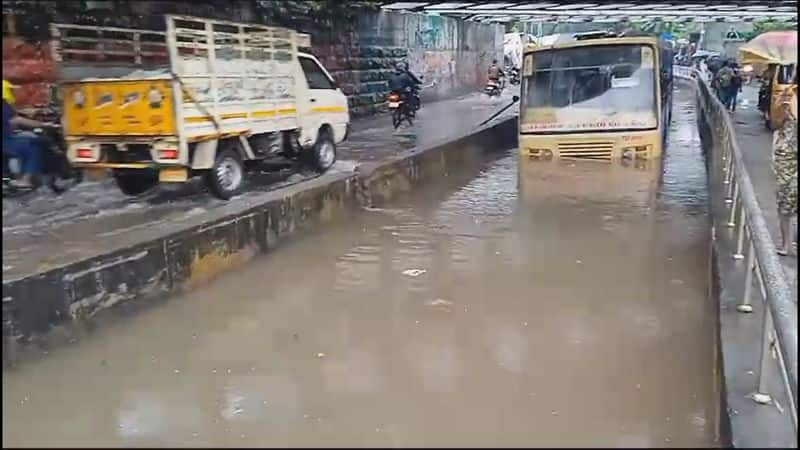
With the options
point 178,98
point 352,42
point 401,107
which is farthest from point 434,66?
point 178,98

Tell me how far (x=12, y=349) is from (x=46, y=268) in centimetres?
72

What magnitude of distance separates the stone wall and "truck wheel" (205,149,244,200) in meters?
2.56

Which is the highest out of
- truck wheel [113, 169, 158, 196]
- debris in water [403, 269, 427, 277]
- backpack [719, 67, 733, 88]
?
backpack [719, 67, 733, 88]

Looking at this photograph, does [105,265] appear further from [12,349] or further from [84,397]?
[84,397]

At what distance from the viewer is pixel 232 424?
175 inches

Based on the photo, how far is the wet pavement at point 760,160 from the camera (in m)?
7.81

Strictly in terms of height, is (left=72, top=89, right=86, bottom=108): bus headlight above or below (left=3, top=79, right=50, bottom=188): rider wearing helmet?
above

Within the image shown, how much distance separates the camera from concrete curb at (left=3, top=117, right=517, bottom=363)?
18.1ft

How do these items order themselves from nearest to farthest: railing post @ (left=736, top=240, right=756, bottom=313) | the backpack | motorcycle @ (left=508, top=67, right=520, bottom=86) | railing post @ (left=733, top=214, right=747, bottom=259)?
railing post @ (left=736, top=240, right=756, bottom=313) → railing post @ (left=733, top=214, right=747, bottom=259) → the backpack → motorcycle @ (left=508, top=67, right=520, bottom=86)

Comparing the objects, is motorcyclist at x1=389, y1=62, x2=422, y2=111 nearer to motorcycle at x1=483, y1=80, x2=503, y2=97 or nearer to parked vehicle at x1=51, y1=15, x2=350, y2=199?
parked vehicle at x1=51, y1=15, x2=350, y2=199

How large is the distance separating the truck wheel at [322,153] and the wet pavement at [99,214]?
0.14 metres

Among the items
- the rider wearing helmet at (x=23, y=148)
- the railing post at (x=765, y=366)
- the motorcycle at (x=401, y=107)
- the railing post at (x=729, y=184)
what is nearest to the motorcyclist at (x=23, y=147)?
the rider wearing helmet at (x=23, y=148)

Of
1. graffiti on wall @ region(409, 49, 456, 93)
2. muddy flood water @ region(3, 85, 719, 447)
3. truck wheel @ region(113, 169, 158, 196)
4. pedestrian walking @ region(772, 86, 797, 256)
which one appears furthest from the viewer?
graffiti on wall @ region(409, 49, 456, 93)

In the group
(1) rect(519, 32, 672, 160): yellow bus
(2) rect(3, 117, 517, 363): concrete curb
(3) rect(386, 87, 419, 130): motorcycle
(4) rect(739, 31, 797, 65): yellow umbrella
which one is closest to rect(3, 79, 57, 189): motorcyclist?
(2) rect(3, 117, 517, 363): concrete curb
